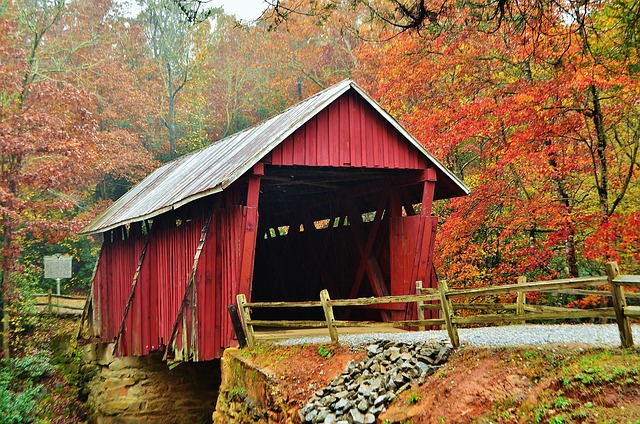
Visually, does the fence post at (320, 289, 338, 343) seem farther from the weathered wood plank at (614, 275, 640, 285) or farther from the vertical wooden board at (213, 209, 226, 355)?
the weathered wood plank at (614, 275, 640, 285)

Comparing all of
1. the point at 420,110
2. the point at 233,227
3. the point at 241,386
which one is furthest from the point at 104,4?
the point at 241,386

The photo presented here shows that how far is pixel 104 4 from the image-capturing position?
31.5 meters

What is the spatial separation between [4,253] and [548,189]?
46.2ft

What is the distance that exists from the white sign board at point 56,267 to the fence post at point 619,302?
18598 millimetres

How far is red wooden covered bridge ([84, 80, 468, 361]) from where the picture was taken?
9.91m

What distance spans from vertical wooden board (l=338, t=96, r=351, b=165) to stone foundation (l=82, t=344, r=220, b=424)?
5.61 metres

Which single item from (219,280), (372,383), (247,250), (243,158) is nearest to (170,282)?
(219,280)

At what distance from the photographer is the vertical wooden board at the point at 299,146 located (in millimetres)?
10047

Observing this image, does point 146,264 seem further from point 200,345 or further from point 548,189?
point 548,189

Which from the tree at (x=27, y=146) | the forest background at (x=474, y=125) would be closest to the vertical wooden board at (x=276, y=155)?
the forest background at (x=474, y=125)

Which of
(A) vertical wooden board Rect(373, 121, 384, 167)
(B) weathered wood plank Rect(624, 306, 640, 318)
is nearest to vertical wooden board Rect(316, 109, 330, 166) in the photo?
(A) vertical wooden board Rect(373, 121, 384, 167)

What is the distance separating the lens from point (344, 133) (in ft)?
34.5

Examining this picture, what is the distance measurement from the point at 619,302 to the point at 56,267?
19.1 meters

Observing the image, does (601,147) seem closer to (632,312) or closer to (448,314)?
(448,314)
